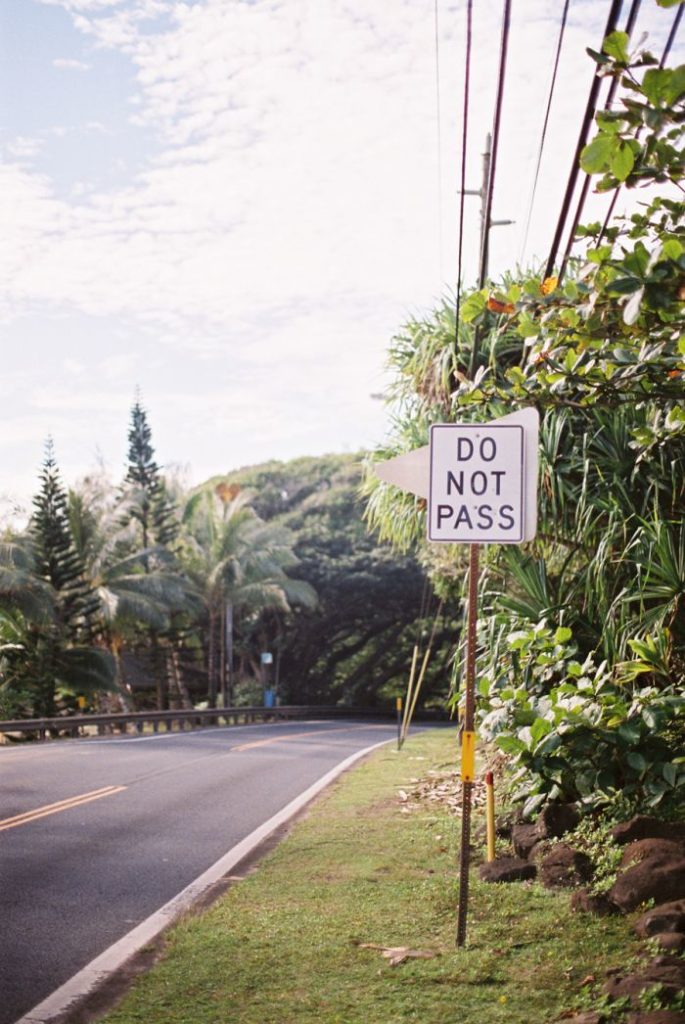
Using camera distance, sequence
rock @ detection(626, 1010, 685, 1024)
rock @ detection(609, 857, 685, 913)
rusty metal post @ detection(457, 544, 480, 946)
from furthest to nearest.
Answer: rock @ detection(609, 857, 685, 913)
rusty metal post @ detection(457, 544, 480, 946)
rock @ detection(626, 1010, 685, 1024)

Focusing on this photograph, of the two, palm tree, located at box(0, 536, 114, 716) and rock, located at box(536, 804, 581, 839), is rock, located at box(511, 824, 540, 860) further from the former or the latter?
palm tree, located at box(0, 536, 114, 716)

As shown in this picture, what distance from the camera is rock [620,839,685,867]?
693 cm

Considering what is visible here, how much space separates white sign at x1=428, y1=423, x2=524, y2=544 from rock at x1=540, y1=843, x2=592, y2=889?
2.38 m

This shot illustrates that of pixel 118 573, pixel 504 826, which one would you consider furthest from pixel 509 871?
pixel 118 573

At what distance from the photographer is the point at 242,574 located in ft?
139

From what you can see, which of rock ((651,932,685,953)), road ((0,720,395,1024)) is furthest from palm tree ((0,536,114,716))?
rock ((651,932,685,953))

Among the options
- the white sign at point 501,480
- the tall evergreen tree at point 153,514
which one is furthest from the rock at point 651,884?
the tall evergreen tree at point 153,514

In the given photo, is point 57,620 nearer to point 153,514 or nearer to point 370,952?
point 153,514

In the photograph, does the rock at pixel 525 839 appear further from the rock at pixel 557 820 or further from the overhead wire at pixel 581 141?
the overhead wire at pixel 581 141

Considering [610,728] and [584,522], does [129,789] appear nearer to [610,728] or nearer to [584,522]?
[584,522]

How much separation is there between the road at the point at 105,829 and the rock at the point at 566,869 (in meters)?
2.74

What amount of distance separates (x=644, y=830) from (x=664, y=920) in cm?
156

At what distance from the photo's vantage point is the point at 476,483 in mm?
6844

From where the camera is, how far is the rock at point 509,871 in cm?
793
